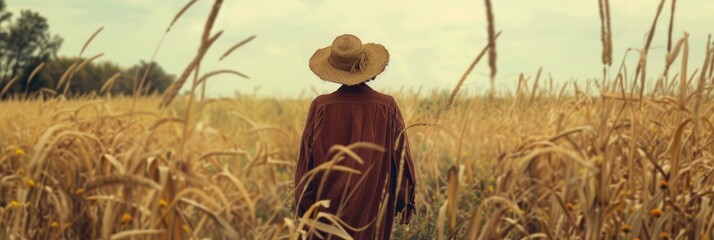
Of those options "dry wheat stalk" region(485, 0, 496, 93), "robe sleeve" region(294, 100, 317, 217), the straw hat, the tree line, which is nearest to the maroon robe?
"robe sleeve" region(294, 100, 317, 217)

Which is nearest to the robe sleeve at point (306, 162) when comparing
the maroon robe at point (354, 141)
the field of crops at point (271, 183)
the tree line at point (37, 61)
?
the maroon robe at point (354, 141)

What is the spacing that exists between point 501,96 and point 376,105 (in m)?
5.69

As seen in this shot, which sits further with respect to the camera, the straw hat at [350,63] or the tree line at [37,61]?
the tree line at [37,61]

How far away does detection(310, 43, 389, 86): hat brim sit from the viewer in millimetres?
3613

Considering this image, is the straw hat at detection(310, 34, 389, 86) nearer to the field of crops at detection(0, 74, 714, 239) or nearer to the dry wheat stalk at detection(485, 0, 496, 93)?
the field of crops at detection(0, 74, 714, 239)

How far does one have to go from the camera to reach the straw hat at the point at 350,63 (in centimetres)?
362

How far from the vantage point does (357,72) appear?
12.0 feet

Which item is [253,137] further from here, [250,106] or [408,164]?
[408,164]

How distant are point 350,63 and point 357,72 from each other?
0.17 feet

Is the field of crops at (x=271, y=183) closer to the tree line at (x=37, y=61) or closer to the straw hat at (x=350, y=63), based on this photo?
the straw hat at (x=350, y=63)

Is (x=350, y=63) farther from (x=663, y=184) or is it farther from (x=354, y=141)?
(x=663, y=184)

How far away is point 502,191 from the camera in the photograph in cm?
315

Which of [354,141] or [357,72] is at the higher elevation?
[357,72]

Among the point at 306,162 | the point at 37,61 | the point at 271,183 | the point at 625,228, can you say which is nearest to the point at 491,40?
the point at 271,183
